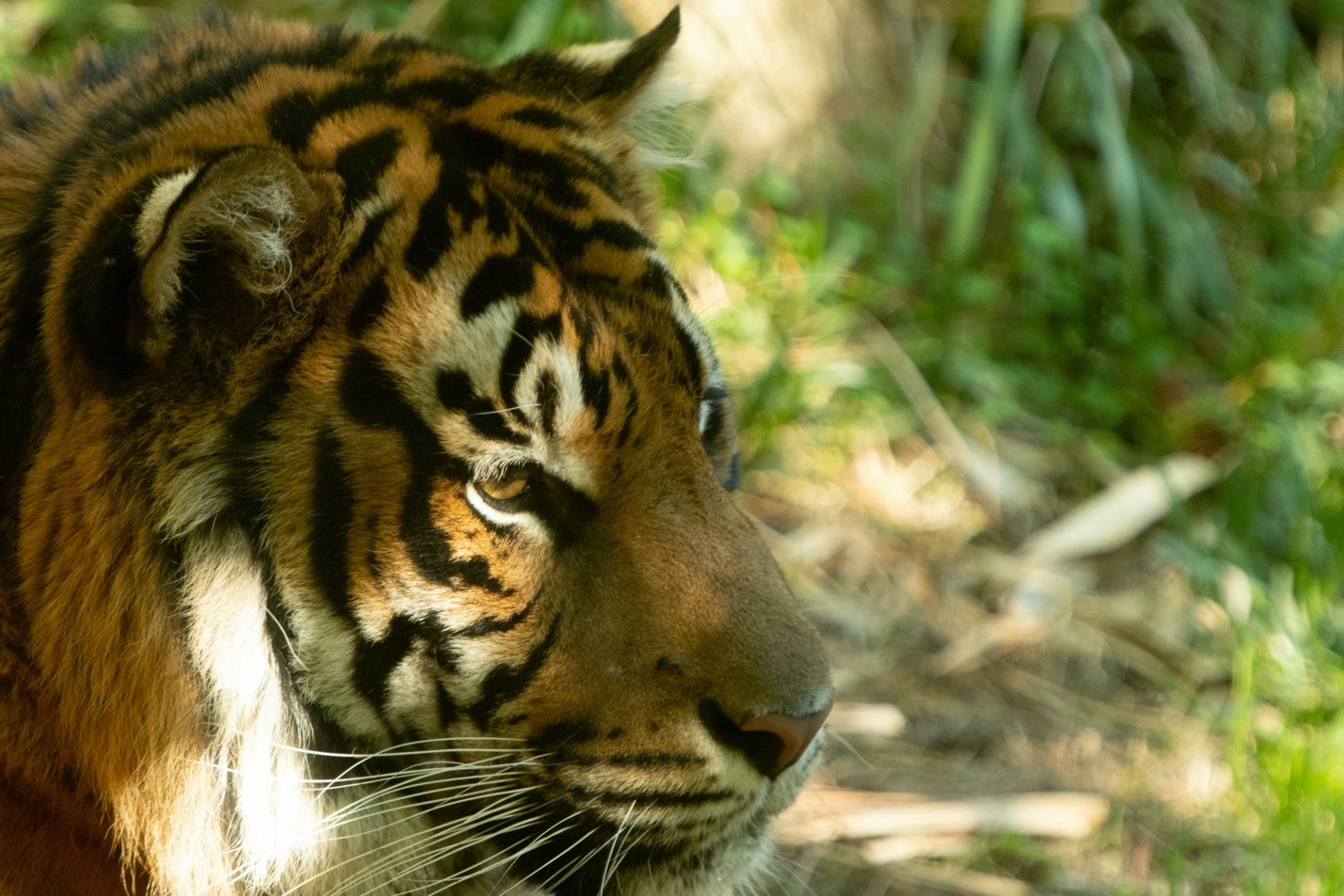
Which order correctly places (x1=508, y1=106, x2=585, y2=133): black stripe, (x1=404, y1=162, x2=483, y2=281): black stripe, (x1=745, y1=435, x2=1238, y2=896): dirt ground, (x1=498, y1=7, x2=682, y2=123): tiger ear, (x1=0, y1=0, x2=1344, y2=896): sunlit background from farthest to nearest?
(x1=0, y1=0, x2=1344, y2=896): sunlit background
(x1=745, y1=435, x2=1238, y2=896): dirt ground
(x1=498, y1=7, x2=682, y2=123): tiger ear
(x1=508, y1=106, x2=585, y2=133): black stripe
(x1=404, y1=162, x2=483, y2=281): black stripe

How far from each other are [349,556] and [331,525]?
0.05m

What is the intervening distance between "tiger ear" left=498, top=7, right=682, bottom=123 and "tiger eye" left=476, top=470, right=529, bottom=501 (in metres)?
0.77

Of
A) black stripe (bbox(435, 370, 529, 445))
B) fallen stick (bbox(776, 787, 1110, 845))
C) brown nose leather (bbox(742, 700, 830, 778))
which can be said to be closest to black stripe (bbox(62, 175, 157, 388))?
black stripe (bbox(435, 370, 529, 445))

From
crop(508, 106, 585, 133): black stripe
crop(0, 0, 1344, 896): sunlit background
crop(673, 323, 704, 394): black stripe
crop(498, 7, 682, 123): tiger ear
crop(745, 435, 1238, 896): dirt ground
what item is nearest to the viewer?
crop(673, 323, 704, 394): black stripe

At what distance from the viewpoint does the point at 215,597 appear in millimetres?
1722

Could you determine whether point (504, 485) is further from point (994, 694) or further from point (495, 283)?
point (994, 694)

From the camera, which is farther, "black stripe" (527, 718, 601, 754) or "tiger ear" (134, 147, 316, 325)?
"black stripe" (527, 718, 601, 754)

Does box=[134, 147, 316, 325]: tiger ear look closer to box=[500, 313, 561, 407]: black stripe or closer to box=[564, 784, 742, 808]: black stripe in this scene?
box=[500, 313, 561, 407]: black stripe

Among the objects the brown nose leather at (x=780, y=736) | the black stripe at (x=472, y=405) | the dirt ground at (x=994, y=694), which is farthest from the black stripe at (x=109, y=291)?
the dirt ground at (x=994, y=694)

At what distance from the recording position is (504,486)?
1764mm

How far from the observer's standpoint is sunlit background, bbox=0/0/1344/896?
288cm

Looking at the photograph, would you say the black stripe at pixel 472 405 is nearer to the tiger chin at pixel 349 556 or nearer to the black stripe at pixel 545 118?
the tiger chin at pixel 349 556

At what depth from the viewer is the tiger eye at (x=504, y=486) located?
5.76 ft

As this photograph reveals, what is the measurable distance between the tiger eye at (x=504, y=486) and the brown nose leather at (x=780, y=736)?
42 centimetres
